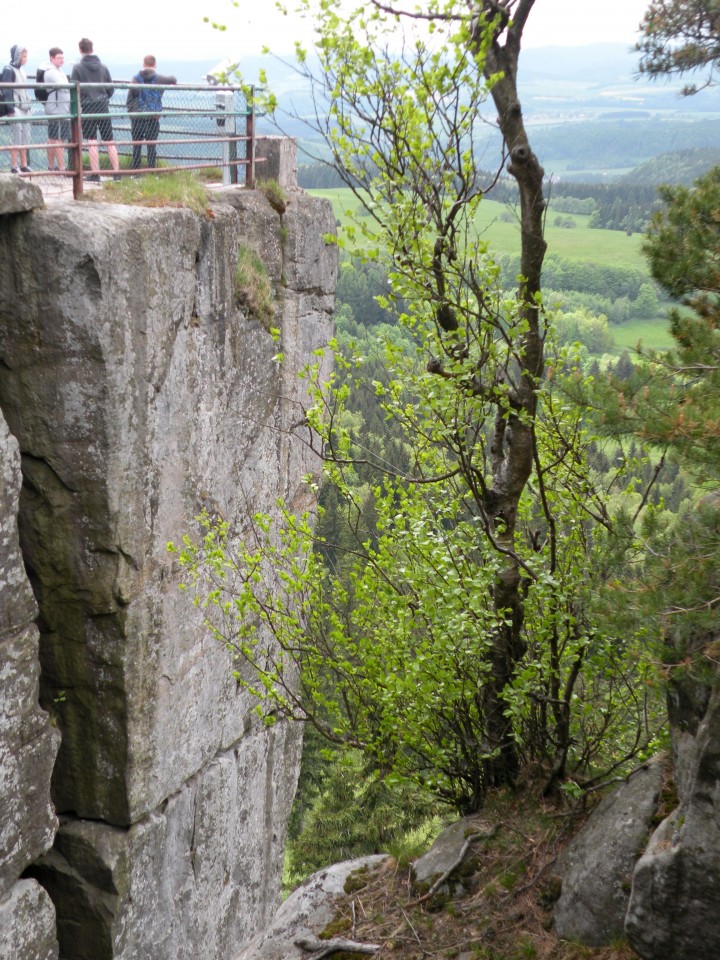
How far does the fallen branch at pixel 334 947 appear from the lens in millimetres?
8000

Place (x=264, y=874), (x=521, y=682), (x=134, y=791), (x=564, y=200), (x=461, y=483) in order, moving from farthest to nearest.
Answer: (x=564, y=200), (x=264, y=874), (x=461, y=483), (x=134, y=791), (x=521, y=682)

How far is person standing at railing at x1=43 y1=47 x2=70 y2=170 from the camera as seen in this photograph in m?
8.41

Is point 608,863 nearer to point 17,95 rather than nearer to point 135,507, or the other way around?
point 135,507

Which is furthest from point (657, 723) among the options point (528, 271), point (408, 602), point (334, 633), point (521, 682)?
point (528, 271)

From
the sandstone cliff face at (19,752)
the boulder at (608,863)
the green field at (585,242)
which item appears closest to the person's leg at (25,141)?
the sandstone cliff face at (19,752)

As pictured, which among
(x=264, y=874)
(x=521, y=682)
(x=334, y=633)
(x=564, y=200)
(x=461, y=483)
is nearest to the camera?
(x=521, y=682)

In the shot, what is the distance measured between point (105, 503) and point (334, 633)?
88.0 inches

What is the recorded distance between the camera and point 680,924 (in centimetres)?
581

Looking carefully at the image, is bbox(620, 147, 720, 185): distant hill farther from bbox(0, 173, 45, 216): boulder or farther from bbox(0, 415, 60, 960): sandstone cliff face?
bbox(0, 415, 60, 960): sandstone cliff face

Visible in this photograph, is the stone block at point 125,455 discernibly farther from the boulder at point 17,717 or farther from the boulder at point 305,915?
the boulder at point 305,915

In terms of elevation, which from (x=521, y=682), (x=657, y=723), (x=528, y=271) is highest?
(x=528, y=271)

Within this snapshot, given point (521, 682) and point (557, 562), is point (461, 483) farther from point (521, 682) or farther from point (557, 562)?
point (521, 682)

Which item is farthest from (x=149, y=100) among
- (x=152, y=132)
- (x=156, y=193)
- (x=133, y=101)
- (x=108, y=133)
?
(x=156, y=193)

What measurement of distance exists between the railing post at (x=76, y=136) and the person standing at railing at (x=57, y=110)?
0.31ft
